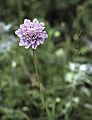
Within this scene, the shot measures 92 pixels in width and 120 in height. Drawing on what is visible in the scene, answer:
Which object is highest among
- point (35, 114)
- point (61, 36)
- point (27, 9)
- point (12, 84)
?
point (27, 9)

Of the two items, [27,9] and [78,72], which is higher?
[27,9]

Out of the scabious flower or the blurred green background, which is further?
the blurred green background

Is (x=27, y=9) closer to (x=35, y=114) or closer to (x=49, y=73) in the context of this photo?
(x=49, y=73)

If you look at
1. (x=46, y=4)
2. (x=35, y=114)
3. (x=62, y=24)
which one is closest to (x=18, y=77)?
(x=35, y=114)

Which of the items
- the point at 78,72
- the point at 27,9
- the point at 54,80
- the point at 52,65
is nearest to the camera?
the point at 78,72

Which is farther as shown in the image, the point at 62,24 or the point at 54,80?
the point at 62,24

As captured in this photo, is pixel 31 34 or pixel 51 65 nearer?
pixel 31 34

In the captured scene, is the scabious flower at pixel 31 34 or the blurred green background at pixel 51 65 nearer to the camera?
the scabious flower at pixel 31 34

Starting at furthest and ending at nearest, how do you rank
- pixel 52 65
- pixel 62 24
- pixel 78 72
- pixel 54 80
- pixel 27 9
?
pixel 27 9 < pixel 62 24 < pixel 52 65 < pixel 54 80 < pixel 78 72
